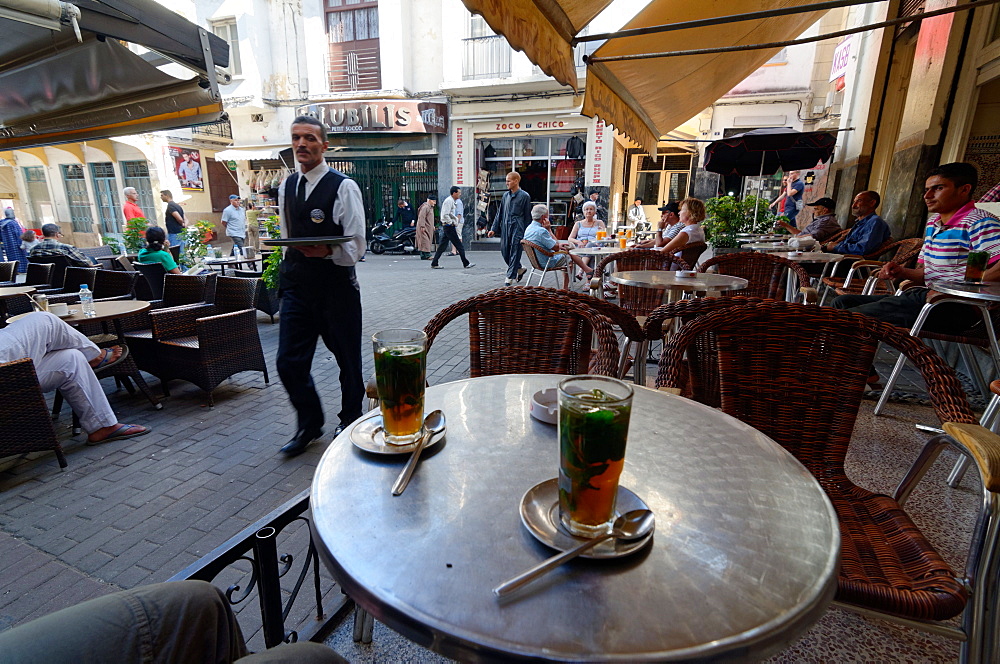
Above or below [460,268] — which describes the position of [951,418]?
above

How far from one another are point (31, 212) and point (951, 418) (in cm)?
2744

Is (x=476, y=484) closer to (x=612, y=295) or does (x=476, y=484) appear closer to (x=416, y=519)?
(x=416, y=519)

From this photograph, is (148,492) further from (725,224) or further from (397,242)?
(397,242)

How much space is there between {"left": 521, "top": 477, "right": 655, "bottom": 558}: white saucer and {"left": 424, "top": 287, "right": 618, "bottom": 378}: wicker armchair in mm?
1077

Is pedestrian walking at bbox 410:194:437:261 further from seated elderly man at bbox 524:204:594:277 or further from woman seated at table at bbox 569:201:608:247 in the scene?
seated elderly man at bbox 524:204:594:277

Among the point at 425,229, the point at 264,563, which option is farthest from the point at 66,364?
the point at 425,229

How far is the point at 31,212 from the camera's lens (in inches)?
752

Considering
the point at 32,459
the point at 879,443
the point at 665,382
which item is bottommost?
the point at 32,459

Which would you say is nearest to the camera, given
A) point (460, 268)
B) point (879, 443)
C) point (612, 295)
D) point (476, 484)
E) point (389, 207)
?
point (476, 484)

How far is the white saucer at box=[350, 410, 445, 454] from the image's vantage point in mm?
955

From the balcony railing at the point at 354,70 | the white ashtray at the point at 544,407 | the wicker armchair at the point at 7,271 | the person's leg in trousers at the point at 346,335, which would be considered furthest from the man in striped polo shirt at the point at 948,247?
the balcony railing at the point at 354,70

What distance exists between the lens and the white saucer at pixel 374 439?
0.96 meters

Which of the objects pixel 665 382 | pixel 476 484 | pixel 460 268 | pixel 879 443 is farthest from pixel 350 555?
pixel 460 268

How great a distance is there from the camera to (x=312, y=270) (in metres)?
2.66
